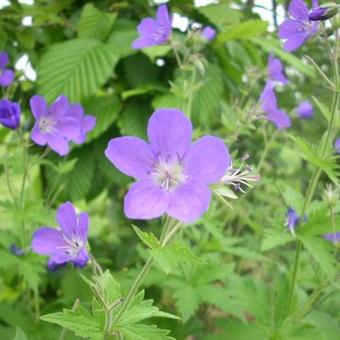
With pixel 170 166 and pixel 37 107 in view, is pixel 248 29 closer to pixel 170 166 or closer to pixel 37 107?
pixel 37 107

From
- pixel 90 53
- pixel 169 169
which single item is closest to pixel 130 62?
pixel 90 53

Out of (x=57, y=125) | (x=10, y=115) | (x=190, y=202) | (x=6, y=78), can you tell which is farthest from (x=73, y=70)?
(x=190, y=202)

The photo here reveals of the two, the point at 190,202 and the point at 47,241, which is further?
the point at 47,241

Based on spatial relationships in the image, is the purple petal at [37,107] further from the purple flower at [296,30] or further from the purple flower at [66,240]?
the purple flower at [296,30]

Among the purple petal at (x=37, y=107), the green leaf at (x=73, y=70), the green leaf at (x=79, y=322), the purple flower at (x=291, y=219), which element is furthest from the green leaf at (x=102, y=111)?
the green leaf at (x=79, y=322)

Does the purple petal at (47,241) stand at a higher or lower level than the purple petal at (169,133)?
lower

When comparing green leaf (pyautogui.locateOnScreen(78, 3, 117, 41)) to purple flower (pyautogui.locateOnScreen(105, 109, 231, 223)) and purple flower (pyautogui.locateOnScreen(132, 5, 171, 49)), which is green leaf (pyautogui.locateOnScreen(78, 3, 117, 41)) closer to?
purple flower (pyautogui.locateOnScreen(132, 5, 171, 49))

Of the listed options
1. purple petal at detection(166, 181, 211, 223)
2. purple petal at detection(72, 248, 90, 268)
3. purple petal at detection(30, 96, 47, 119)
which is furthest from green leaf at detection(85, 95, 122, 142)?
purple petal at detection(166, 181, 211, 223)
